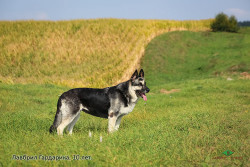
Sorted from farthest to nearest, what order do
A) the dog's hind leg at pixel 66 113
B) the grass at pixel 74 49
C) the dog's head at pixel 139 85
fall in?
the grass at pixel 74 49, the dog's head at pixel 139 85, the dog's hind leg at pixel 66 113

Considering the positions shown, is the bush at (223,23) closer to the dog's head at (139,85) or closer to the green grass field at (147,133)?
the green grass field at (147,133)

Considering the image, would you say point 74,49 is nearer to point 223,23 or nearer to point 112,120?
point 112,120

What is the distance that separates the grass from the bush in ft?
32.5

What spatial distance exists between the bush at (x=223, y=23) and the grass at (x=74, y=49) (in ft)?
32.5

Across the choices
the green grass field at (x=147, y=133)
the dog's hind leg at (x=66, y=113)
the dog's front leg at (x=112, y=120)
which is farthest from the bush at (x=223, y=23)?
the dog's hind leg at (x=66, y=113)

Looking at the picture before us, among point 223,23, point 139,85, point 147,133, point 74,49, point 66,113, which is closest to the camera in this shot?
point 66,113

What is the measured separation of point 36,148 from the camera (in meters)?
6.97

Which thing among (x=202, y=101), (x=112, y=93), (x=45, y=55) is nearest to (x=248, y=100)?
(x=202, y=101)

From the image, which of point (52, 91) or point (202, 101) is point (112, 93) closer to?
point (202, 101)

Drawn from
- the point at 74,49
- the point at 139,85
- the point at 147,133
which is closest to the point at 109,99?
the point at 139,85

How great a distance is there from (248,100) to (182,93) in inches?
184

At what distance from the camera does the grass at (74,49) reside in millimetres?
28616

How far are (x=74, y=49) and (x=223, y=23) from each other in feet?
92.1

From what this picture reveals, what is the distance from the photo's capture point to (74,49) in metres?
34.6
